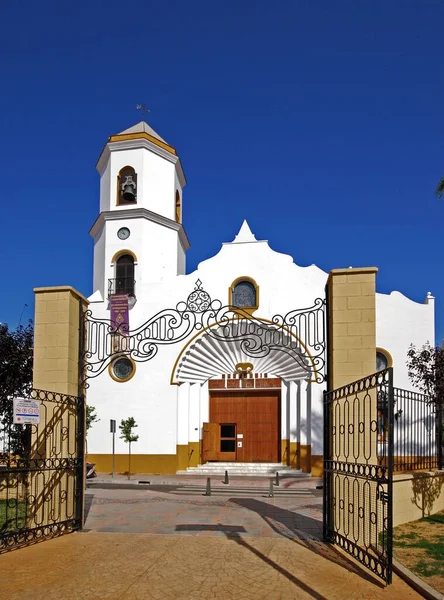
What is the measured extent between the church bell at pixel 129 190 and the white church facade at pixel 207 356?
41 millimetres

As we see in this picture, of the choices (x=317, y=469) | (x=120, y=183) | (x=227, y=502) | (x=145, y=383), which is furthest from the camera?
(x=120, y=183)

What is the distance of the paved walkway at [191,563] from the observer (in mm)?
7152

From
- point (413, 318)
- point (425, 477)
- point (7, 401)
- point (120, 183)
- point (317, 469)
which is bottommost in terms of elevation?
point (317, 469)

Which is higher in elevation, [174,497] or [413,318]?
[413,318]

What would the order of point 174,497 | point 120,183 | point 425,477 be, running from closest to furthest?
point 425,477 → point 174,497 → point 120,183

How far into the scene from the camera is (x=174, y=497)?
1659 cm

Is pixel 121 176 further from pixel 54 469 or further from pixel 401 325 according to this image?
pixel 54 469

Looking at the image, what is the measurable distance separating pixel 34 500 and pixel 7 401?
14.5ft

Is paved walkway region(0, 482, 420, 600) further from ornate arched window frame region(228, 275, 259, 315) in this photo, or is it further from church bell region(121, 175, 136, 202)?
church bell region(121, 175, 136, 202)

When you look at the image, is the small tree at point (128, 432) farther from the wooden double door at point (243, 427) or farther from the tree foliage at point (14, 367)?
the tree foliage at point (14, 367)

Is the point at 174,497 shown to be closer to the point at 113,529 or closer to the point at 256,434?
the point at 113,529

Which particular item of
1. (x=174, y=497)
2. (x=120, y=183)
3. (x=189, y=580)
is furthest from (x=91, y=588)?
(x=120, y=183)

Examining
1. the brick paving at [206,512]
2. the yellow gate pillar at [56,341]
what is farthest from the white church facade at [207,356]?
the yellow gate pillar at [56,341]

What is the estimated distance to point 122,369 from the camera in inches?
976
